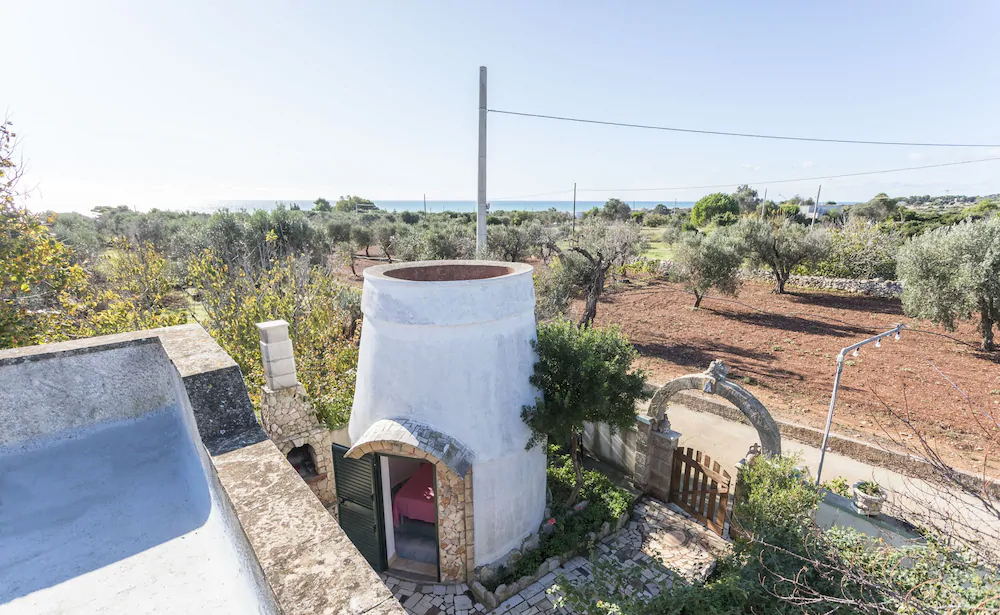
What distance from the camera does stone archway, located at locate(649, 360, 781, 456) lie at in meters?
7.95

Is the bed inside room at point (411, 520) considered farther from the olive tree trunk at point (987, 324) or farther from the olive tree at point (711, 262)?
the olive tree trunk at point (987, 324)

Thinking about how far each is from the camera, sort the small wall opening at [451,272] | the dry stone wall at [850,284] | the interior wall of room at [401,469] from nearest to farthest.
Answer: the small wall opening at [451,272] < the interior wall of room at [401,469] < the dry stone wall at [850,284]

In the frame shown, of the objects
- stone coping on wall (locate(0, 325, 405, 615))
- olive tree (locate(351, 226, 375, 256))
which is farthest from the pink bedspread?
olive tree (locate(351, 226, 375, 256))

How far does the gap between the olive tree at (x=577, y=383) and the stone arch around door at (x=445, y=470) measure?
52.7 inches

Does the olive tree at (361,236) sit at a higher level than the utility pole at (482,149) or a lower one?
lower

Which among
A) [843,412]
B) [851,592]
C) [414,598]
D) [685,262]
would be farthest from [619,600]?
[685,262]

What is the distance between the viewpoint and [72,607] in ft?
8.70

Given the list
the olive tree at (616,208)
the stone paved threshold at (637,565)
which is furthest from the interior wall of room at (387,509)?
the olive tree at (616,208)

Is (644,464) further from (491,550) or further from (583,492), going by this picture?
(491,550)

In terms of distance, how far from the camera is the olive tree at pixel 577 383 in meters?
7.39

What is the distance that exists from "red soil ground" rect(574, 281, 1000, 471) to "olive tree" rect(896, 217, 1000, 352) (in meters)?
1.49

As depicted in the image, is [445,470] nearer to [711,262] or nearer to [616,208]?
[711,262]

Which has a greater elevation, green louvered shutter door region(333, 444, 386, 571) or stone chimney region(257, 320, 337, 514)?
stone chimney region(257, 320, 337, 514)

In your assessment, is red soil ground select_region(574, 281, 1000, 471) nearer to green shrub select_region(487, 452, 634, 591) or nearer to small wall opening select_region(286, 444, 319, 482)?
green shrub select_region(487, 452, 634, 591)
